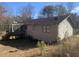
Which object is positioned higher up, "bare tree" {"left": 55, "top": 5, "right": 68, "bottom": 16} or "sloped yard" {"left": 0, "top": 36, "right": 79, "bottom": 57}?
"bare tree" {"left": 55, "top": 5, "right": 68, "bottom": 16}

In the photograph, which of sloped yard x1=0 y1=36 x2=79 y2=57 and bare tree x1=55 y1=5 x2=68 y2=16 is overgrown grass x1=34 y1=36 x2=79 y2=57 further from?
bare tree x1=55 y1=5 x2=68 y2=16

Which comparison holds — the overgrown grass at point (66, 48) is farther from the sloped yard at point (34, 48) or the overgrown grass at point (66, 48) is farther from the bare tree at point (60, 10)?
the bare tree at point (60, 10)

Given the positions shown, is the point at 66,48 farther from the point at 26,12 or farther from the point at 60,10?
the point at 26,12

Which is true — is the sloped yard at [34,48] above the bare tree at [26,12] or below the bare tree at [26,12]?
below

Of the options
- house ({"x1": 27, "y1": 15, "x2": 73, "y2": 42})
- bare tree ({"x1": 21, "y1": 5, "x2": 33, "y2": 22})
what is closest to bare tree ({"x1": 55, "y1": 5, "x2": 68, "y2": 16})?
house ({"x1": 27, "y1": 15, "x2": 73, "y2": 42})

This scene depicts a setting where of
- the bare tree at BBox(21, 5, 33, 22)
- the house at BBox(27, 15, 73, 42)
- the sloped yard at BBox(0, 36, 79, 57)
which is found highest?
the bare tree at BBox(21, 5, 33, 22)

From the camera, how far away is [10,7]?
8.35 ft

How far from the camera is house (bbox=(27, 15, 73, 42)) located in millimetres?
2463

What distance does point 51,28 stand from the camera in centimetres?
249

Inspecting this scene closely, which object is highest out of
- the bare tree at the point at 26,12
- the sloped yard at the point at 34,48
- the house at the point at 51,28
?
the bare tree at the point at 26,12

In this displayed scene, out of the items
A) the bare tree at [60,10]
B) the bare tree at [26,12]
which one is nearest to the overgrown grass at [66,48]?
the bare tree at [60,10]

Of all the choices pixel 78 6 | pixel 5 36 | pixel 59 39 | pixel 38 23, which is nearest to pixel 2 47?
pixel 5 36

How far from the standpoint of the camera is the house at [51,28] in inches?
97.0

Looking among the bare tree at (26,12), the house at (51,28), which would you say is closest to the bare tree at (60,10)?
the house at (51,28)
